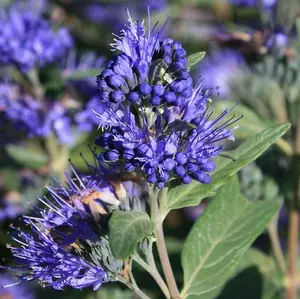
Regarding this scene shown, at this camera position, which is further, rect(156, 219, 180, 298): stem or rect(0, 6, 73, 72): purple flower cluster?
rect(0, 6, 73, 72): purple flower cluster

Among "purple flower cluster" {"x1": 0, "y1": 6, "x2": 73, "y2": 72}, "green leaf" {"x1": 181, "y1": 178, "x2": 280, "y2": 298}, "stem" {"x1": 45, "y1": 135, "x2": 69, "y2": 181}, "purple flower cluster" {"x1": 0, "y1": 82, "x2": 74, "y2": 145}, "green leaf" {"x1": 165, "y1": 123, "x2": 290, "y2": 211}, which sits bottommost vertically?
"green leaf" {"x1": 181, "y1": 178, "x2": 280, "y2": 298}

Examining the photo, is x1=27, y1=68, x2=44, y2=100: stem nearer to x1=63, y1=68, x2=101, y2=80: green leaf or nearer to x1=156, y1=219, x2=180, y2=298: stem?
x1=63, y1=68, x2=101, y2=80: green leaf

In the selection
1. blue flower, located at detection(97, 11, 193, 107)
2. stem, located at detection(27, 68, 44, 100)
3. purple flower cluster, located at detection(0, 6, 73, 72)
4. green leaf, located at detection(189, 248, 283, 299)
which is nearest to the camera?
blue flower, located at detection(97, 11, 193, 107)

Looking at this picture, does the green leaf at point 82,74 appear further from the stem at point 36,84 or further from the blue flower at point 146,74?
the blue flower at point 146,74

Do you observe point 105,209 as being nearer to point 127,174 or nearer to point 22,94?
point 127,174

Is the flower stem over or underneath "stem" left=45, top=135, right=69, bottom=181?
underneath

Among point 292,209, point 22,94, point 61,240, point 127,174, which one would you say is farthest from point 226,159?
point 22,94

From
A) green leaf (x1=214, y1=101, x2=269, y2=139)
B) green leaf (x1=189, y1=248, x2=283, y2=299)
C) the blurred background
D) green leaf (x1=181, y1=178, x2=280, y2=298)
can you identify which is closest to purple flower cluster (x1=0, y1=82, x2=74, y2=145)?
the blurred background
